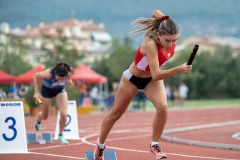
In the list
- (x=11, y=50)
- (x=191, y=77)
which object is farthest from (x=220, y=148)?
(x=11, y=50)

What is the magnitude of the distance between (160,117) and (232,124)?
1309cm

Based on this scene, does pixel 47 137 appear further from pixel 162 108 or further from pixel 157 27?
pixel 157 27

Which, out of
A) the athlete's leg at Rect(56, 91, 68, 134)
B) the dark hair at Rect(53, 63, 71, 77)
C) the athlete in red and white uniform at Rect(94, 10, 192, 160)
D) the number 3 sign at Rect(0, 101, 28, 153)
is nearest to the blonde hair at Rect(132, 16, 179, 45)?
the athlete in red and white uniform at Rect(94, 10, 192, 160)

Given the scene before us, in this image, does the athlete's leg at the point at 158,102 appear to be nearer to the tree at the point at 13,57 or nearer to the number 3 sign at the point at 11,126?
the number 3 sign at the point at 11,126

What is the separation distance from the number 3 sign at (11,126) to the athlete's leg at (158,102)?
10.2 ft

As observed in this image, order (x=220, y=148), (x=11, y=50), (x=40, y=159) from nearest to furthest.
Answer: (x=40, y=159), (x=220, y=148), (x=11, y=50)

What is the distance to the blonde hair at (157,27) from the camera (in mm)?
8961

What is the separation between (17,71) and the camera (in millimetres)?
79438

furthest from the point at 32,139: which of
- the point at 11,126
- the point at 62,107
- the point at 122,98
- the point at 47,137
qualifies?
the point at 122,98

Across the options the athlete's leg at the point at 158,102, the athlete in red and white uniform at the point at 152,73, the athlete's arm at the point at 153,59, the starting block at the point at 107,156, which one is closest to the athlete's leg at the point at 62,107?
the starting block at the point at 107,156

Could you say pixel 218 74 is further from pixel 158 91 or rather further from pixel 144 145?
pixel 158 91

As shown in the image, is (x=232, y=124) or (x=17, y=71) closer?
(x=232, y=124)

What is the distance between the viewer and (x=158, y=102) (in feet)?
30.3

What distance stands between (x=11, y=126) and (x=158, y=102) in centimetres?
351
